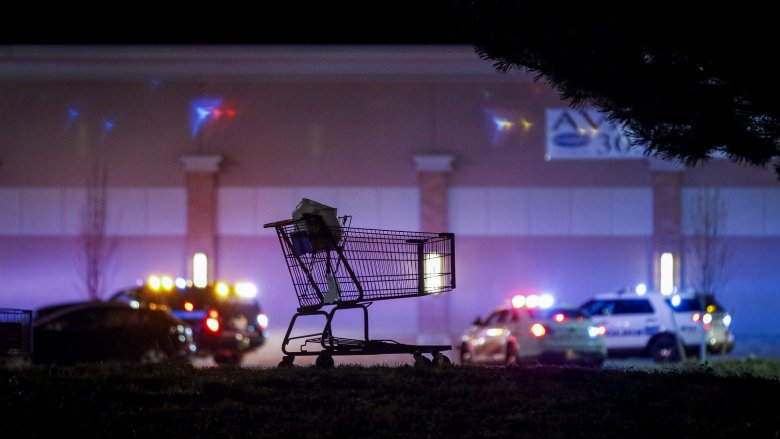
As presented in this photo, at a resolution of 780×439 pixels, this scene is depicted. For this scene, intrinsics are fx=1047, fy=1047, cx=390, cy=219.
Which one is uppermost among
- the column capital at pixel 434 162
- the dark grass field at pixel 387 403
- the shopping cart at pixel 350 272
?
the column capital at pixel 434 162

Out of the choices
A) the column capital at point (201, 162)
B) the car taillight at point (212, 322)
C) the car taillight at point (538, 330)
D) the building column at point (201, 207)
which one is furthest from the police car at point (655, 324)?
the column capital at point (201, 162)

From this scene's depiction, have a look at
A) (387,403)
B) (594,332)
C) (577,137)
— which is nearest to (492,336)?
(594,332)

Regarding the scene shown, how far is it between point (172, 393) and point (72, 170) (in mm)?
24960

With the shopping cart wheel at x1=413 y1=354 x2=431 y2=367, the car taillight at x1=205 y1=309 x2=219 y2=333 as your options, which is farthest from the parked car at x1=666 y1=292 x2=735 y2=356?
the shopping cart wheel at x1=413 y1=354 x2=431 y2=367

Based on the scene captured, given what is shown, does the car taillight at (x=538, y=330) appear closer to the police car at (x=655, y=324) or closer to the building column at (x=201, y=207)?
the police car at (x=655, y=324)

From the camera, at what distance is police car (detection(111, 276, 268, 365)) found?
72.0 ft

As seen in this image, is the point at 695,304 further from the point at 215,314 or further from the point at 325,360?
the point at 325,360

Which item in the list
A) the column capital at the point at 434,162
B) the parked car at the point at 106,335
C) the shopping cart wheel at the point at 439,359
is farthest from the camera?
the column capital at the point at 434,162

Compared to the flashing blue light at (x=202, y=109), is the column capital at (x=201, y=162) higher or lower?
lower

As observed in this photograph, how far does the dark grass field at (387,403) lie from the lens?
7641 millimetres

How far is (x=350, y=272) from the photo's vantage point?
10.3 meters

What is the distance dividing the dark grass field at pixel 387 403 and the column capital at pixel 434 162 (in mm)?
21743

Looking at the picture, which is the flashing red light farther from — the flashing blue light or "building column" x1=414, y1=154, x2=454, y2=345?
the flashing blue light

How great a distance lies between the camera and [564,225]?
31.9 meters
